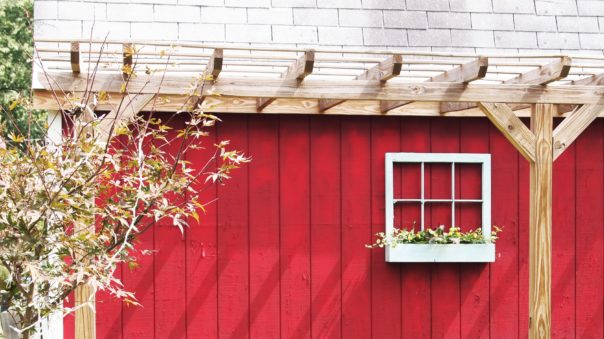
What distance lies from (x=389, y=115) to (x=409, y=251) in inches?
43.6

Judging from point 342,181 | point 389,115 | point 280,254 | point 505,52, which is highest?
point 505,52

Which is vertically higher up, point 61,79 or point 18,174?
point 61,79

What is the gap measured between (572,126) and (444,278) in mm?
1986

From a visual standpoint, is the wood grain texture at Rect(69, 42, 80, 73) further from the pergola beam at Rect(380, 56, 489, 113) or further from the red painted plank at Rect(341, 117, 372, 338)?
the red painted plank at Rect(341, 117, 372, 338)

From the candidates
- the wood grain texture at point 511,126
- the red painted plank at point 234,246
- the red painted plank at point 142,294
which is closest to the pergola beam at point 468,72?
the wood grain texture at point 511,126

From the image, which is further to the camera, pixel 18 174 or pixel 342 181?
pixel 342 181

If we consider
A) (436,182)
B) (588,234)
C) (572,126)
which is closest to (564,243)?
(588,234)

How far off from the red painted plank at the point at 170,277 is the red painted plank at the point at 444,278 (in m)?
2.05

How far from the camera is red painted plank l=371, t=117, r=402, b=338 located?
8172 mm

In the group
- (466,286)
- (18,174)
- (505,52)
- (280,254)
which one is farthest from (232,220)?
(18,174)

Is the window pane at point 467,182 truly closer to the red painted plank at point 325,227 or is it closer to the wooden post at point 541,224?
the red painted plank at point 325,227

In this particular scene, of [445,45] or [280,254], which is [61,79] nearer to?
[280,254]

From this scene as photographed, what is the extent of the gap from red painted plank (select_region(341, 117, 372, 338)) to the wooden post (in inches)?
65.8

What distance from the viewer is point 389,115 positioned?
26.8ft
